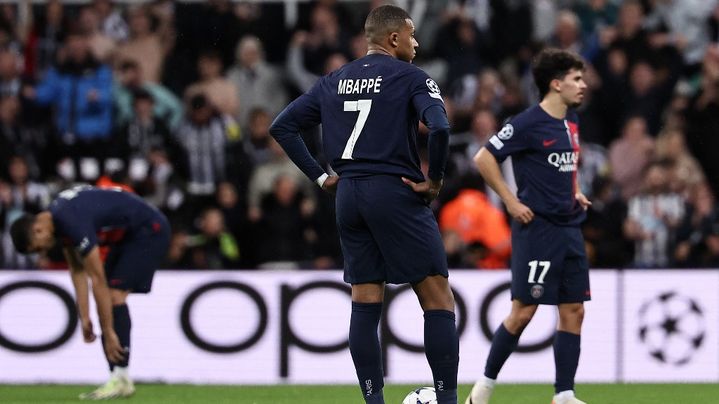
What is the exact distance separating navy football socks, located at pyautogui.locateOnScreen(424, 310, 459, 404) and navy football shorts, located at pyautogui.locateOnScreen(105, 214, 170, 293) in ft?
11.4

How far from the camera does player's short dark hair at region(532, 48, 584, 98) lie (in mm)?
9141

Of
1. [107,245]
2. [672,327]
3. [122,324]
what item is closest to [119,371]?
[122,324]

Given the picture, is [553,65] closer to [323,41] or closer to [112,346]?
[112,346]

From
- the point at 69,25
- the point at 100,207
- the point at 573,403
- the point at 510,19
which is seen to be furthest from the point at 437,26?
the point at 573,403

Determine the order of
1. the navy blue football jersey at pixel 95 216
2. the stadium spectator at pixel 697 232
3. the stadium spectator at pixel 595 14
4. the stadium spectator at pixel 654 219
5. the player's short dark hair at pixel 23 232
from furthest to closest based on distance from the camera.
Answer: the stadium spectator at pixel 595 14 < the stadium spectator at pixel 654 219 < the stadium spectator at pixel 697 232 < the navy blue football jersey at pixel 95 216 < the player's short dark hair at pixel 23 232

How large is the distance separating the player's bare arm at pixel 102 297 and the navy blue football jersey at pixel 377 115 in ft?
9.09

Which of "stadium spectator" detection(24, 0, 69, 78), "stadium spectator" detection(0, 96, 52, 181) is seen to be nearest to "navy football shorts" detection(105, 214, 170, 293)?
"stadium spectator" detection(0, 96, 52, 181)

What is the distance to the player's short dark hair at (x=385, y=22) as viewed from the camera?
7691mm

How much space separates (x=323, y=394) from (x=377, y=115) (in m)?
3.81

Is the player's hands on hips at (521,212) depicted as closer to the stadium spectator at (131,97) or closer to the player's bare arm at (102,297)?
the player's bare arm at (102,297)

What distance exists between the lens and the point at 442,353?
759 cm

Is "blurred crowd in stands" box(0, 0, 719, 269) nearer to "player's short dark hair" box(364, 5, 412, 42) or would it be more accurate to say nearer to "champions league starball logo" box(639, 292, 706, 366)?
"champions league starball logo" box(639, 292, 706, 366)

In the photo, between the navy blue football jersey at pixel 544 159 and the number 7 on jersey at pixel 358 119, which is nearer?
the number 7 on jersey at pixel 358 119

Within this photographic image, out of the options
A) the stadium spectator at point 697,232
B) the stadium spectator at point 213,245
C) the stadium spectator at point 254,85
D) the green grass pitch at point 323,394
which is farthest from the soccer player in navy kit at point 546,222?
the stadium spectator at point 254,85
